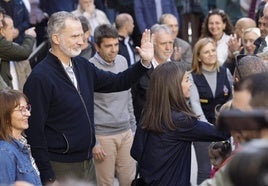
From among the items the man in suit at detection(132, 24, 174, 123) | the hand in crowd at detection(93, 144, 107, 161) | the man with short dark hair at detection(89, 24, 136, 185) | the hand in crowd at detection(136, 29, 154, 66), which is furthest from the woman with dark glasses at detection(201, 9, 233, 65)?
the hand in crowd at detection(136, 29, 154, 66)

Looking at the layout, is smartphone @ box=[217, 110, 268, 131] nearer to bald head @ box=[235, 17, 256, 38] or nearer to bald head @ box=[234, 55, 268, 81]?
bald head @ box=[234, 55, 268, 81]

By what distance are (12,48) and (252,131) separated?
4.87 meters

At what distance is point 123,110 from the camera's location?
7.44 meters

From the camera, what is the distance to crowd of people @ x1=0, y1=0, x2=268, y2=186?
4836 millimetres

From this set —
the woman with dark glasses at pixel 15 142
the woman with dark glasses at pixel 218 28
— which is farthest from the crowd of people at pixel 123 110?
the woman with dark glasses at pixel 218 28

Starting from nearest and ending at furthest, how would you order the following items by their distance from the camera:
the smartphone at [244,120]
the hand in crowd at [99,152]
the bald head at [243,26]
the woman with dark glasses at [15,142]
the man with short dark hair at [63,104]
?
1. the smartphone at [244,120]
2. the woman with dark glasses at [15,142]
3. the man with short dark hair at [63,104]
4. the hand in crowd at [99,152]
5. the bald head at [243,26]

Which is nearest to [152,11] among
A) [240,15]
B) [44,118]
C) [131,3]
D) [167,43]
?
[131,3]

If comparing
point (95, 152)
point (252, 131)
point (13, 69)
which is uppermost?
point (252, 131)

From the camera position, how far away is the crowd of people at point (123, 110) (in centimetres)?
484

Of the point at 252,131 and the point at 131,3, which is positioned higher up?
the point at 252,131

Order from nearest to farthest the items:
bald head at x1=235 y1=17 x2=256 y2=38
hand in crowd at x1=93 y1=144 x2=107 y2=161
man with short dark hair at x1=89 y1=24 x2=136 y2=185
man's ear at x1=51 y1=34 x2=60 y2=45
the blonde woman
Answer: man's ear at x1=51 y1=34 x2=60 y2=45, hand in crowd at x1=93 y1=144 x2=107 y2=161, man with short dark hair at x1=89 y1=24 x2=136 y2=185, the blonde woman, bald head at x1=235 y1=17 x2=256 y2=38

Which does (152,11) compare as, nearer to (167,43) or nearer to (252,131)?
(167,43)

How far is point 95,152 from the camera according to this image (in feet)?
23.5

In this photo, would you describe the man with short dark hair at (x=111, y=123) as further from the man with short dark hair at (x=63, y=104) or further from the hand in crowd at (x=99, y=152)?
the man with short dark hair at (x=63, y=104)
